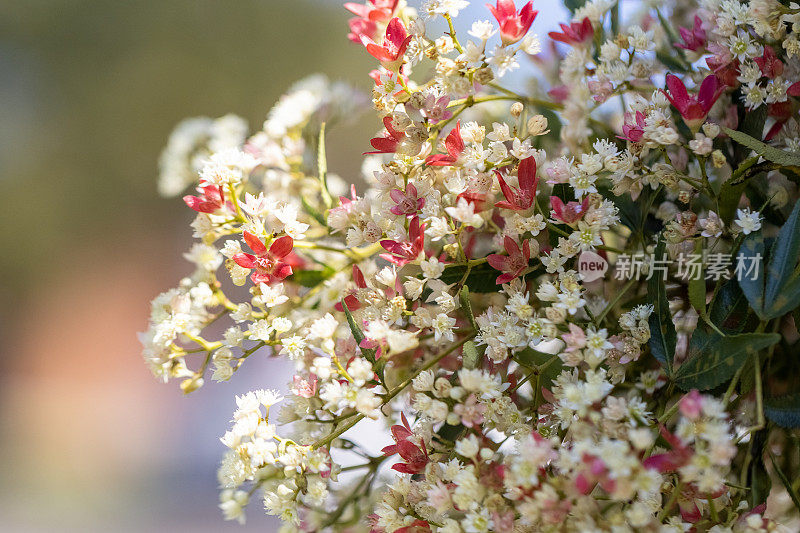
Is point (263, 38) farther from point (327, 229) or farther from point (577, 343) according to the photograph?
point (577, 343)

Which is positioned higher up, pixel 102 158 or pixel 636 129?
pixel 102 158

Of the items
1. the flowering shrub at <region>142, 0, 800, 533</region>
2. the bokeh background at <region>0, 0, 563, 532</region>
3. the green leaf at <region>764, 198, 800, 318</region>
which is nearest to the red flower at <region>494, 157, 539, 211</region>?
the flowering shrub at <region>142, 0, 800, 533</region>

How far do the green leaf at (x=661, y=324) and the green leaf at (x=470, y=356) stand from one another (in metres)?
0.08

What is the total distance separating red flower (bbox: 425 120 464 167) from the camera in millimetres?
316

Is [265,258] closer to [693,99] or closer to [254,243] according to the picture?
[254,243]

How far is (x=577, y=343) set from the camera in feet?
0.92

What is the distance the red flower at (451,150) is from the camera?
1.04 ft

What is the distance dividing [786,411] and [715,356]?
0.04 meters

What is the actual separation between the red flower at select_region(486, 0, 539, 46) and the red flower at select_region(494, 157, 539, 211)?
2.6 inches

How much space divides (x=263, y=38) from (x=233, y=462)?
1.73 m

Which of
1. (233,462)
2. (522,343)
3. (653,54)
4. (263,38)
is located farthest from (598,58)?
(263,38)

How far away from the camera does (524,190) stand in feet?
1.01

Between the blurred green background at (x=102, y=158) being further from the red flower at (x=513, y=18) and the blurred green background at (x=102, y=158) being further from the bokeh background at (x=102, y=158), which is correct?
the red flower at (x=513, y=18)

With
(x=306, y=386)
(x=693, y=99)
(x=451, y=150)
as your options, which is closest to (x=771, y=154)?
(x=693, y=99)
